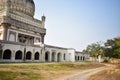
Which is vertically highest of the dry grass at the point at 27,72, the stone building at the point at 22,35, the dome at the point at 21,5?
the dome at the point at 21,5

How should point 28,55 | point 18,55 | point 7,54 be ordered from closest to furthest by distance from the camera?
1. point 7,54
2. point 18,55
3. point 28,55

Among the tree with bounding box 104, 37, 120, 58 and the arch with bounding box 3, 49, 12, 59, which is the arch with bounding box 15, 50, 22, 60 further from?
the tree with bounding box 104, 37, 120, 58

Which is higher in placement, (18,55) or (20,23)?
(20,23)

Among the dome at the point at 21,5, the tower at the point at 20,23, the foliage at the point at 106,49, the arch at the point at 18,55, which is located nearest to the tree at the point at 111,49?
the foliage at the point at 106,49

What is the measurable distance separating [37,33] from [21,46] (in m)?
13.4

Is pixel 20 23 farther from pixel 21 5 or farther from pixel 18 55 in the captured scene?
pixel 18 55

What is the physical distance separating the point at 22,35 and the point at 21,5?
8541 mm

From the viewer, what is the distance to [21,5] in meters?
44.6

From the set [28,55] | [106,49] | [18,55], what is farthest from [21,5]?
[106,49]

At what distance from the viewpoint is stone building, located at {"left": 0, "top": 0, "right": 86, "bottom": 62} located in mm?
33331

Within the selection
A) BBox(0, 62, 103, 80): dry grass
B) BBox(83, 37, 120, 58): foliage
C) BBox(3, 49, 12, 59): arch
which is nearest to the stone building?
BBox(3, 49, 12, 59): arch

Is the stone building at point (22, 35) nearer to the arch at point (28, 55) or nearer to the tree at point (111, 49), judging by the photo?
the arch at point (28, 55)

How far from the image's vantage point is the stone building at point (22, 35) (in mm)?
33331

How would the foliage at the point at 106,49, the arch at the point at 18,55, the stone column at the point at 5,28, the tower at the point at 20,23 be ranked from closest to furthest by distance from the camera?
1. the arch at the point at 18,55
2. the stone column at the point at 5,28
3. the tower at the point at 20,23
4. the foliage at the point at 106,49
